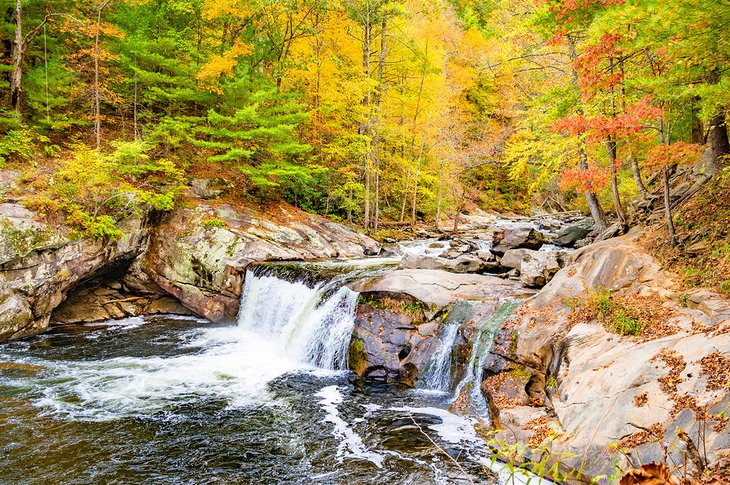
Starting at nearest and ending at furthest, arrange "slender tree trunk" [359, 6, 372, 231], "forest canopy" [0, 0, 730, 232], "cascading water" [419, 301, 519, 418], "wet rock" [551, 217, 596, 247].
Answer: "forest canopy" [0, 0, 730, 232], "cascading water" [419, 301, 519, 418], "wet rock" [551, 217, 596, 247], "slender tree trunk" [359, 6, 372, 231]

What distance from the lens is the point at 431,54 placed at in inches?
840

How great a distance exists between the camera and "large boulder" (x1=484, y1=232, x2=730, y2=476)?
→ 4.66m

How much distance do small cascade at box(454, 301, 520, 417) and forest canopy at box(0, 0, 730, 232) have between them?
3.34 metres

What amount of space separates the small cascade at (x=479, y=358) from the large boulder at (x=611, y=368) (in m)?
0.21

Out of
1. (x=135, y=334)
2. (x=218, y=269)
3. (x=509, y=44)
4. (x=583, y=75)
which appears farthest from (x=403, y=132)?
(x=135, y=334)

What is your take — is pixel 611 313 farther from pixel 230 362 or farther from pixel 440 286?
pixel 230 362

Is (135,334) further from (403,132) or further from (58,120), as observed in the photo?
(403,132)

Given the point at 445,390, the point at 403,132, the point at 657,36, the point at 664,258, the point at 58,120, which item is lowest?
the point at 445,390

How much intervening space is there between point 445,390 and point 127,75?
53.0 ft

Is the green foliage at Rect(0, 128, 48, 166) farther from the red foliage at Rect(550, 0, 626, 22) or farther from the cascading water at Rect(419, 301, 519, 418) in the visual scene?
the red foliage at Rect(550, 0, 626, 22)

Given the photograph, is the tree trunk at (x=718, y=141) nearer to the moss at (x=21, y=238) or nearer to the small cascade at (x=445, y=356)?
the small cascade at (x=445, y=356)

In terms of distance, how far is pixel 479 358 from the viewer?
8.39 metres

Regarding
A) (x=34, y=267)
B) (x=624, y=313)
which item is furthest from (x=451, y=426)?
(x=34, y=267)

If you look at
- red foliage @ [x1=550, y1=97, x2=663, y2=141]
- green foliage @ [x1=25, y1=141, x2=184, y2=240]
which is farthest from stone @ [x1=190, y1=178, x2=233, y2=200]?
red foliage @ [x1=550, y1=97, x2=663, y2=141]
